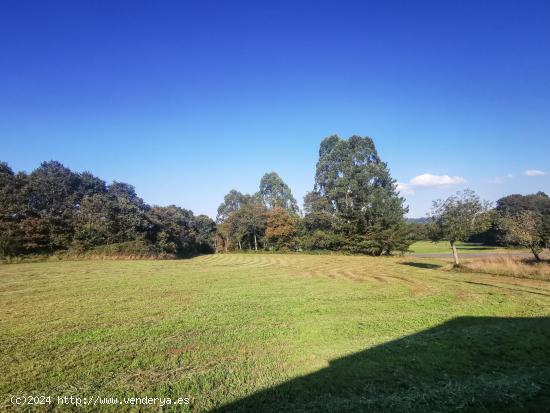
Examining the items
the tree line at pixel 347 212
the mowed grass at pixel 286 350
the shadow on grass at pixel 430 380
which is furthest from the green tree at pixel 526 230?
the tree line at pixel 347 212

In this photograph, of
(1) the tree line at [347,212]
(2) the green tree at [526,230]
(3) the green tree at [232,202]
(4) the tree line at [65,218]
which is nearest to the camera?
(2) the green tree at [526,230]

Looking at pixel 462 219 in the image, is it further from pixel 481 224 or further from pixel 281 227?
pixel 281 227

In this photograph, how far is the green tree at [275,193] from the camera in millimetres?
69062

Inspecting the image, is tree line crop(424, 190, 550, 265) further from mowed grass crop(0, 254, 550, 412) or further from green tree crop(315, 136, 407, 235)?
green tree crop(315, 136, 407, 235)

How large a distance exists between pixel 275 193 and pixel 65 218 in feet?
132

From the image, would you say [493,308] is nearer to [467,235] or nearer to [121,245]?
[467,235]

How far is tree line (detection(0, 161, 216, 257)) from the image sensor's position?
1411 inches

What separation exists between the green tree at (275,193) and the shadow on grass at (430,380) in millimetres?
61328

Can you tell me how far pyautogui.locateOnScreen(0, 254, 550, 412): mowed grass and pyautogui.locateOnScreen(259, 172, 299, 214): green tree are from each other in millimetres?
57122

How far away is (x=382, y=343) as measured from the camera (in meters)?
6.75

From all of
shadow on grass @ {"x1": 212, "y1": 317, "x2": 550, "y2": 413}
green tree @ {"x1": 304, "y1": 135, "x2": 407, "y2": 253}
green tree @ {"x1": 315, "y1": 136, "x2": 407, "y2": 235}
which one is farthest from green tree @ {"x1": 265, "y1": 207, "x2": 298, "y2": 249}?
shadow on grass @ {"x1": 212, "y1": 317, "x2": 550, "y2": 413}

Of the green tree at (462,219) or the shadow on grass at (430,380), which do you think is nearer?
the shadow on grass at (430,380)

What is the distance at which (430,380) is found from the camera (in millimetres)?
5020

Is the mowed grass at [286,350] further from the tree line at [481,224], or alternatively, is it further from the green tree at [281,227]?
the green tree at [281,227]
